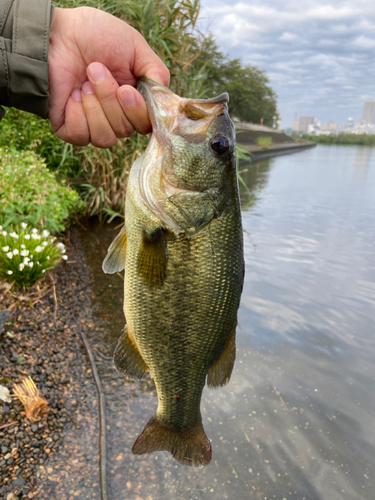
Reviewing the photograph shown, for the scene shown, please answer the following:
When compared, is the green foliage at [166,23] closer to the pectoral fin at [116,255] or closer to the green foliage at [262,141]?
the pectoral fin at [116,255]

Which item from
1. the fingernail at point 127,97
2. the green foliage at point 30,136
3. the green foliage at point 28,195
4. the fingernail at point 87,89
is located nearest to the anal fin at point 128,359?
the fingernail at point 127,97

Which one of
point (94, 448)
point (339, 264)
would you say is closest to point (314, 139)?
point (339, 264)

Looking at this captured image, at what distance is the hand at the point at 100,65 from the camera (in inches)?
71.9

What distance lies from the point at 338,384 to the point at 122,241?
144 inches

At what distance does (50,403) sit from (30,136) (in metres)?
5.18

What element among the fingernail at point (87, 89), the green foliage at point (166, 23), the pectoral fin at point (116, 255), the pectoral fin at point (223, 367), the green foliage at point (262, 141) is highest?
the green foliage at point (166, 23)

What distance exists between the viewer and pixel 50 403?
3.20 m

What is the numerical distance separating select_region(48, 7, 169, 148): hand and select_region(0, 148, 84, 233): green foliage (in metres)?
2.73

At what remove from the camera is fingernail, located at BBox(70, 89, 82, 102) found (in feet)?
6.53

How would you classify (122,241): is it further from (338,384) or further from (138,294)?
(338,384)

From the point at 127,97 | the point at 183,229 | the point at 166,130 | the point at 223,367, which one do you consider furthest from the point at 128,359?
the point at 127,97

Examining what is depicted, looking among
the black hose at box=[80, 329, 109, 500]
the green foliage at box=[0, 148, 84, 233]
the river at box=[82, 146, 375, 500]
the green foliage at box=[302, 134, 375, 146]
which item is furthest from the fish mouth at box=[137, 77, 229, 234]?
the green foliage at box=[302, 134, 375, 146]

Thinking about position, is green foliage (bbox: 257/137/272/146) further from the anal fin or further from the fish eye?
the anal fin

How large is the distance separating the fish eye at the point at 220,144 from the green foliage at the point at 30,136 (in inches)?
212
